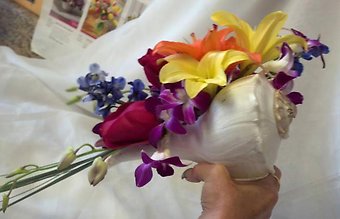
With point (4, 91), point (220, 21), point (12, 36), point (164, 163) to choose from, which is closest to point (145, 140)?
point (164, 163)

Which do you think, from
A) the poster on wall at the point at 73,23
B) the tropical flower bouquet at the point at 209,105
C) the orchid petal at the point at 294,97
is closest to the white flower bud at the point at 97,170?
the tropical flower bouquet at the point at 209,105

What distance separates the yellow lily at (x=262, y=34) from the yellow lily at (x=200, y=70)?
0.11 ft

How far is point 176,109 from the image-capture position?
0.49 meters

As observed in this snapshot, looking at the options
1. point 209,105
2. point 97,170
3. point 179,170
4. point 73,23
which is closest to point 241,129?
point 209,105

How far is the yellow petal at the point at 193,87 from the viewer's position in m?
0.47

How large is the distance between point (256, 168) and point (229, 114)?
7cm

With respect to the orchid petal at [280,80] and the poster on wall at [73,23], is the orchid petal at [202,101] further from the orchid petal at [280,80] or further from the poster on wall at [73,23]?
the poster on wall at [73,23]

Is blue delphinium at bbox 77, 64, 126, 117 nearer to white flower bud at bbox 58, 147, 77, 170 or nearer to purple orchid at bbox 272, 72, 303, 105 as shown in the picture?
white flower bud at bbox 58, 147, 77, 170

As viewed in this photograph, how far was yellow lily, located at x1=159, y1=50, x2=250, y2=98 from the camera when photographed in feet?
1.56

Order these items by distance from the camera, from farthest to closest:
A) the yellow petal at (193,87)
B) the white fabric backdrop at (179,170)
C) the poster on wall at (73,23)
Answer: the poster on wall at (73,23), the white fabric backdrop at (179,170), the yellow petal at (193,87)

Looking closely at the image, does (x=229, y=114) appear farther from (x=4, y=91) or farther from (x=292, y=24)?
(x=4, y=91)

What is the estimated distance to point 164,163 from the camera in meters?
0.51

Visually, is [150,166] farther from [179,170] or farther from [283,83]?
[179,170]

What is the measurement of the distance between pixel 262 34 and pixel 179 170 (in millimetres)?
342
